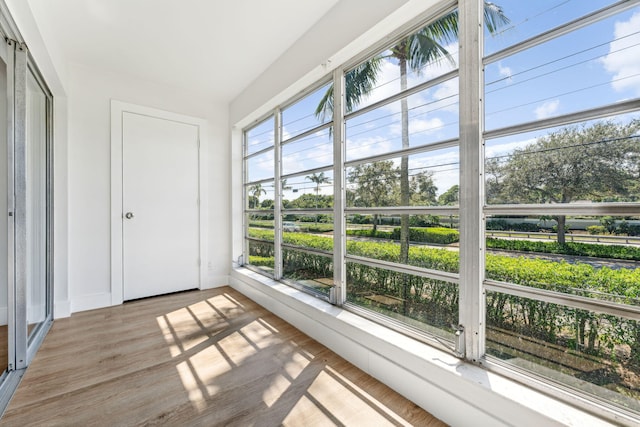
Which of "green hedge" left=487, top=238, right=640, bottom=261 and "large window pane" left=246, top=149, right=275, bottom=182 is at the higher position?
"large window pane" left=246, top=149, right=275, bottom=182

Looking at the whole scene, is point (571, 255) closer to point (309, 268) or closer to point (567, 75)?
point (567, 75)

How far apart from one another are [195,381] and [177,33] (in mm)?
2633

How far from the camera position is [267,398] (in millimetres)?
1537

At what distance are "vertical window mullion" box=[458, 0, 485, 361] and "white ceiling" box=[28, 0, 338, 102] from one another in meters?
1.11

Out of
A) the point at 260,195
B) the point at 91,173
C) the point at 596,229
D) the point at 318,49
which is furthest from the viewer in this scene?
the point at 260,195

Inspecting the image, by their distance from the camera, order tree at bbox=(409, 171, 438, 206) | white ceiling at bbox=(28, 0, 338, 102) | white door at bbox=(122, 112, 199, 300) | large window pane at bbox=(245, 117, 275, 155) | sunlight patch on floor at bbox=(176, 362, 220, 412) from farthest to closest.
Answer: large window pane at bbox=(245, 117, 275, 155) < white door at bbox=(122, 112, 199, 300) < white ceiling at bbox=(28, 0, 338, 102) < tree at bbox=(409, 171, 438, 206) < sunlight patch on floor at bbox=(176, 362, 220, 412)

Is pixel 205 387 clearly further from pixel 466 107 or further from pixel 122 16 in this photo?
pixel 122 16

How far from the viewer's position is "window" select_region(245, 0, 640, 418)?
1038 mm

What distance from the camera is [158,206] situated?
11.0ft

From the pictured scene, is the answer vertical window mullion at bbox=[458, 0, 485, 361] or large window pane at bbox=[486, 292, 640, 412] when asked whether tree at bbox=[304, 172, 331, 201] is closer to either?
vertical window mullion at bbox=[458, 0, 485, 361]

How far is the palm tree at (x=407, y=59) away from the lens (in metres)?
1.52

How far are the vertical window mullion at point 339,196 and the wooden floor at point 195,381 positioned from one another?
1.61ft

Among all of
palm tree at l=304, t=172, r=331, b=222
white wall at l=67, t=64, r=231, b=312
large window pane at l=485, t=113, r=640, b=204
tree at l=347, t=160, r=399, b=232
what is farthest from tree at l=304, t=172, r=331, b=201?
white wall at l=67, t=64, r=231, b=312

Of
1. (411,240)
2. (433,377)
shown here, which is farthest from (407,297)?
(433,377)
